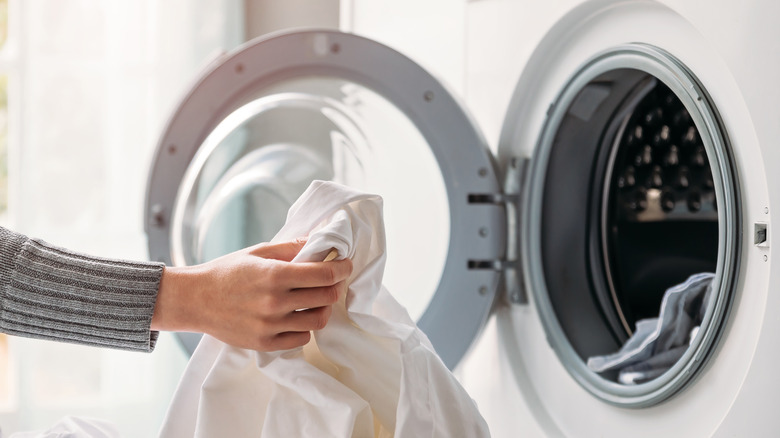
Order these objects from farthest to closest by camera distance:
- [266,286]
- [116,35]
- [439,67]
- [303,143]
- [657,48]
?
[116,35] < [439,67] < [303,143] < [657,48] < [266,286]

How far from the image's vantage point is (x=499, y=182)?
1089 mm

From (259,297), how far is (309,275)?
5cm

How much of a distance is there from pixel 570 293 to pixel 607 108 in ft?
0.88

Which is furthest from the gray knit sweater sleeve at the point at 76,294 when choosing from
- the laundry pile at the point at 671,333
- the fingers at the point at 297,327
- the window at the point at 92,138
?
the window at the point at 92,138

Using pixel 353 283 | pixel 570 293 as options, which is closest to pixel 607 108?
pixel 570 293

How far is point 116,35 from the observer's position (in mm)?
1894

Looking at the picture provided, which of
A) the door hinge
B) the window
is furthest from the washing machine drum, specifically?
the window

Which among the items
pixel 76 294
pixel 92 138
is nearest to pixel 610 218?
pixel 76 294

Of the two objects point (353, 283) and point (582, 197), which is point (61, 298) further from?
point (582, 197)

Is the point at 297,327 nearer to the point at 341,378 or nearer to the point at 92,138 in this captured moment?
the point at 341,378

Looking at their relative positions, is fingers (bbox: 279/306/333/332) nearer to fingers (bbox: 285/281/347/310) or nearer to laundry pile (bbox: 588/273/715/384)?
fingers (bbox: 285/281/347/310)

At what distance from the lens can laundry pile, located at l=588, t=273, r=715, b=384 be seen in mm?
931

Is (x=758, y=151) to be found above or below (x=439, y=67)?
below

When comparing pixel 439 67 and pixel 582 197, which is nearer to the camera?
pixel 582 197
